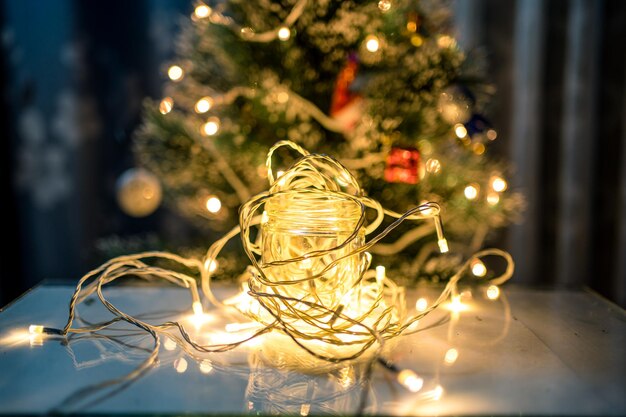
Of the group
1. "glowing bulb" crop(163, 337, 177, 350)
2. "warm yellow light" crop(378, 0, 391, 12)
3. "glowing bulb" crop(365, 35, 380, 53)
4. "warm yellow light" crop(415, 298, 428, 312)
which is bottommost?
"warm yellow light" crop(415, 298, 428, 312)

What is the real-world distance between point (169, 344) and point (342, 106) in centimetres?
43

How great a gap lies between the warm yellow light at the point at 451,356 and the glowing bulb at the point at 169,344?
0.23m

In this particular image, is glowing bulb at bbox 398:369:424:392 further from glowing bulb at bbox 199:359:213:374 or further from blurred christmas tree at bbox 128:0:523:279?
blurred christmas tree at bbox 128:0:523:279

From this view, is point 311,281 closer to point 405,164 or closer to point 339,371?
point 339,371

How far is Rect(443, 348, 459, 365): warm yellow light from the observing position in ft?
1.53

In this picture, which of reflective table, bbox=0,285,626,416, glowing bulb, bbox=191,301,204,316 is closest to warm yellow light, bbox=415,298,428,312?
reflective table, bbox=0,285,626,416

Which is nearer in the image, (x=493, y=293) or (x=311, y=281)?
(x=311, y=281)

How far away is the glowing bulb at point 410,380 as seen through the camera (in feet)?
1.36

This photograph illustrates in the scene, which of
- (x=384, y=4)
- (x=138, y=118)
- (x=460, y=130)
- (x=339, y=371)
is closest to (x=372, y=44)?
(x=384, y=4)

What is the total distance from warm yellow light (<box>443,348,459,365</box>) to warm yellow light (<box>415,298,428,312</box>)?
0.39 ft

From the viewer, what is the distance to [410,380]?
16.6 inches

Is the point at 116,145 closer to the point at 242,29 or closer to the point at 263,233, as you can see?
the point at 242,29

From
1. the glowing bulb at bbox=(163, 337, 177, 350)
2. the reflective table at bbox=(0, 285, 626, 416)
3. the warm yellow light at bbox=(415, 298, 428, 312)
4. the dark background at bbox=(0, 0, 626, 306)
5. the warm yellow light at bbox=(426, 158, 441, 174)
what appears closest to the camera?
the reflective table at bbox=(0, 285, 626, 416)

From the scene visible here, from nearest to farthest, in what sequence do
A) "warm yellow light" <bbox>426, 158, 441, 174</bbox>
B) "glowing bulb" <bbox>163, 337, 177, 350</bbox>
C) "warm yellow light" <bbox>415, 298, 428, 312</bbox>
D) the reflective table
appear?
1. the reflective table
2. "glowing bulb" <bbox>163, 337, 177, 350</bbox>
3. "warm yellow light" <bbox>415, 298, 428, 312</bbox>
4. "warm yellow light" <bbox>426, 158, 441, 174</bbox>
